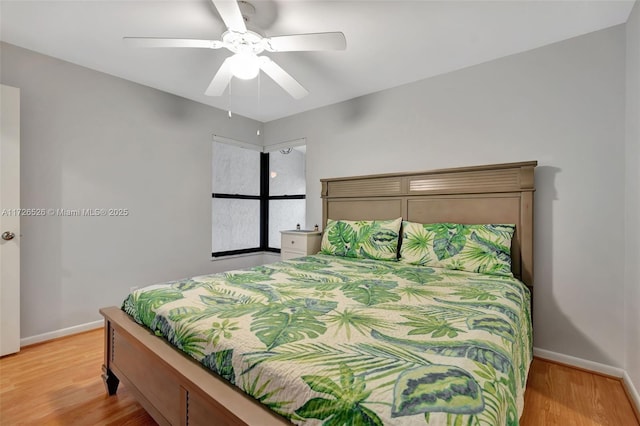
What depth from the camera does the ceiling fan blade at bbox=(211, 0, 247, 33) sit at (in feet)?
4.93

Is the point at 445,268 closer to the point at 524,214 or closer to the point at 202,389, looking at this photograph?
the point at 524,214

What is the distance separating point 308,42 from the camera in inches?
70.2

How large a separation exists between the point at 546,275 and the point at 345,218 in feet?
6.14

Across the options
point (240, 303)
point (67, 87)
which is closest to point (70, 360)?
point (240, 303)

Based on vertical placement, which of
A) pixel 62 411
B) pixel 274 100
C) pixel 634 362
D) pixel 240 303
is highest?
pixel 274 100

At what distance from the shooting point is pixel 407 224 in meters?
2.71

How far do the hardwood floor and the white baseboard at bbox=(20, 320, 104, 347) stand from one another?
15 cm

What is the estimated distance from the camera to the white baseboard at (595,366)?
1862mm

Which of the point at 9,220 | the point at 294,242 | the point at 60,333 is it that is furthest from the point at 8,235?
the point at 294,242

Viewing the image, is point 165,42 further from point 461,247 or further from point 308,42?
point 461,247

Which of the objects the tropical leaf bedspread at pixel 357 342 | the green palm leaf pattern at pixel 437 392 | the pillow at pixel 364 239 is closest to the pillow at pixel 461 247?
the pillow at pixel 364 239

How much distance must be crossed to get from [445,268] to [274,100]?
8.60 ft

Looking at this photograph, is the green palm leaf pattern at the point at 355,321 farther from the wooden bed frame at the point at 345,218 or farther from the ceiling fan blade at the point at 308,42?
the ceiling fan blade at the point at 308,42

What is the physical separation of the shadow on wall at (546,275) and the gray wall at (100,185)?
11.2 feet
